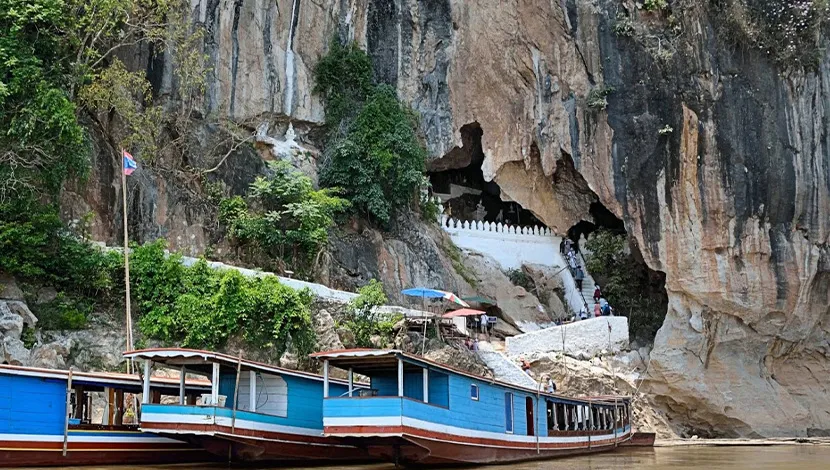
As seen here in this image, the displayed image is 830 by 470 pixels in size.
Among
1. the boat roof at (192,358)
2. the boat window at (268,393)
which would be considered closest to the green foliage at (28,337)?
the boat roof at (192,358)

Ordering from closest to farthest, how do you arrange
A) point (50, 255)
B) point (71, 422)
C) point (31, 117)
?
1. point (71, 422)
2. point (31, 117)
3. point (50, 255)

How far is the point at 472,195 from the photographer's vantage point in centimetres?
3103

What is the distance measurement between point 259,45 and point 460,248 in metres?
8.41

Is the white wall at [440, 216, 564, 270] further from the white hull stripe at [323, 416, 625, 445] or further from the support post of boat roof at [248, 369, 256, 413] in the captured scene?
the support post of boat roof at [248, 369, 256, 413]

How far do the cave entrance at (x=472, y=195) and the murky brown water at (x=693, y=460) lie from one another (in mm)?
11608

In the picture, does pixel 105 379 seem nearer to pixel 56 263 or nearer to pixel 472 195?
pixel 56 263

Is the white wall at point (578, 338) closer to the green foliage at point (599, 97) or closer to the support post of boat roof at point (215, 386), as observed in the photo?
the green foliage at point (599, 97)

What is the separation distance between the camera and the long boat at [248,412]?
1283 centimetres

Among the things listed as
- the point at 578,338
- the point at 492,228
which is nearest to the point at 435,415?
the point at 578,338

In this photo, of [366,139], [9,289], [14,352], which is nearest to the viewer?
[14,352]

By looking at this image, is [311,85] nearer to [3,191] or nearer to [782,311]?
[3,191]

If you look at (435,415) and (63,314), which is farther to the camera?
(63,314)

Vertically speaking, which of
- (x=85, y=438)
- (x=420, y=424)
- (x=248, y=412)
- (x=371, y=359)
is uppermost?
(x=371, y=359)

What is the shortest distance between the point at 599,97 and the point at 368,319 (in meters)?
9.97
